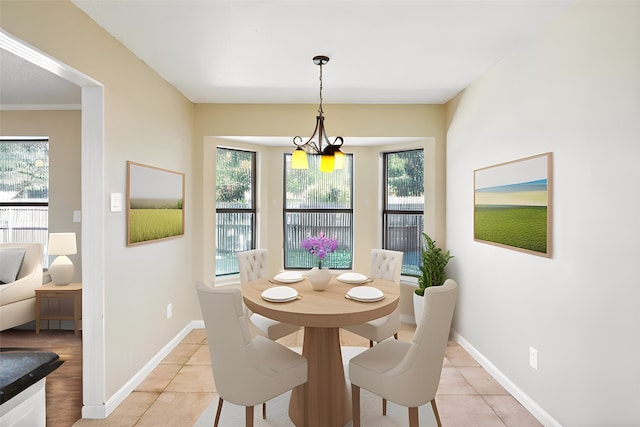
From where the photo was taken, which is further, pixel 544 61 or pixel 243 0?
pixel 544 61

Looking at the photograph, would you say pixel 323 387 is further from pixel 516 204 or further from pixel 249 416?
pixel 516 204

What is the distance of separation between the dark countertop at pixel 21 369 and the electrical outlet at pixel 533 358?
2638 millimetres

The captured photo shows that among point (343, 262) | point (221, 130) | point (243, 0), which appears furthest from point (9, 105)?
point (343, 262)

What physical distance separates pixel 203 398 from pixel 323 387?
0.97 metres

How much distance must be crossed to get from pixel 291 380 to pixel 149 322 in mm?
1651

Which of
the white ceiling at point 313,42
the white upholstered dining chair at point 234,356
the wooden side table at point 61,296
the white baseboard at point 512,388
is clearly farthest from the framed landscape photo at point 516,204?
the wooden side table at point 61,296

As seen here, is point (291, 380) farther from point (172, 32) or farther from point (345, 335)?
point (172, 32)

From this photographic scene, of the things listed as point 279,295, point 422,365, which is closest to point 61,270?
point 279,295

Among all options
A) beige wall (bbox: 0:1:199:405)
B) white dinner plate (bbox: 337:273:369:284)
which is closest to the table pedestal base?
white dinner plate (bbox: 337:273:369:284)

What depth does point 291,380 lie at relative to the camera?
1935mm

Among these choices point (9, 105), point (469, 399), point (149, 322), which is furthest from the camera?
point (9, 105)

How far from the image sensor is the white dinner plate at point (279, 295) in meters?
2.13

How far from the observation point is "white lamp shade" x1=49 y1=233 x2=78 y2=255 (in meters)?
3.57

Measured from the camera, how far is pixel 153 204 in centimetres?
302
